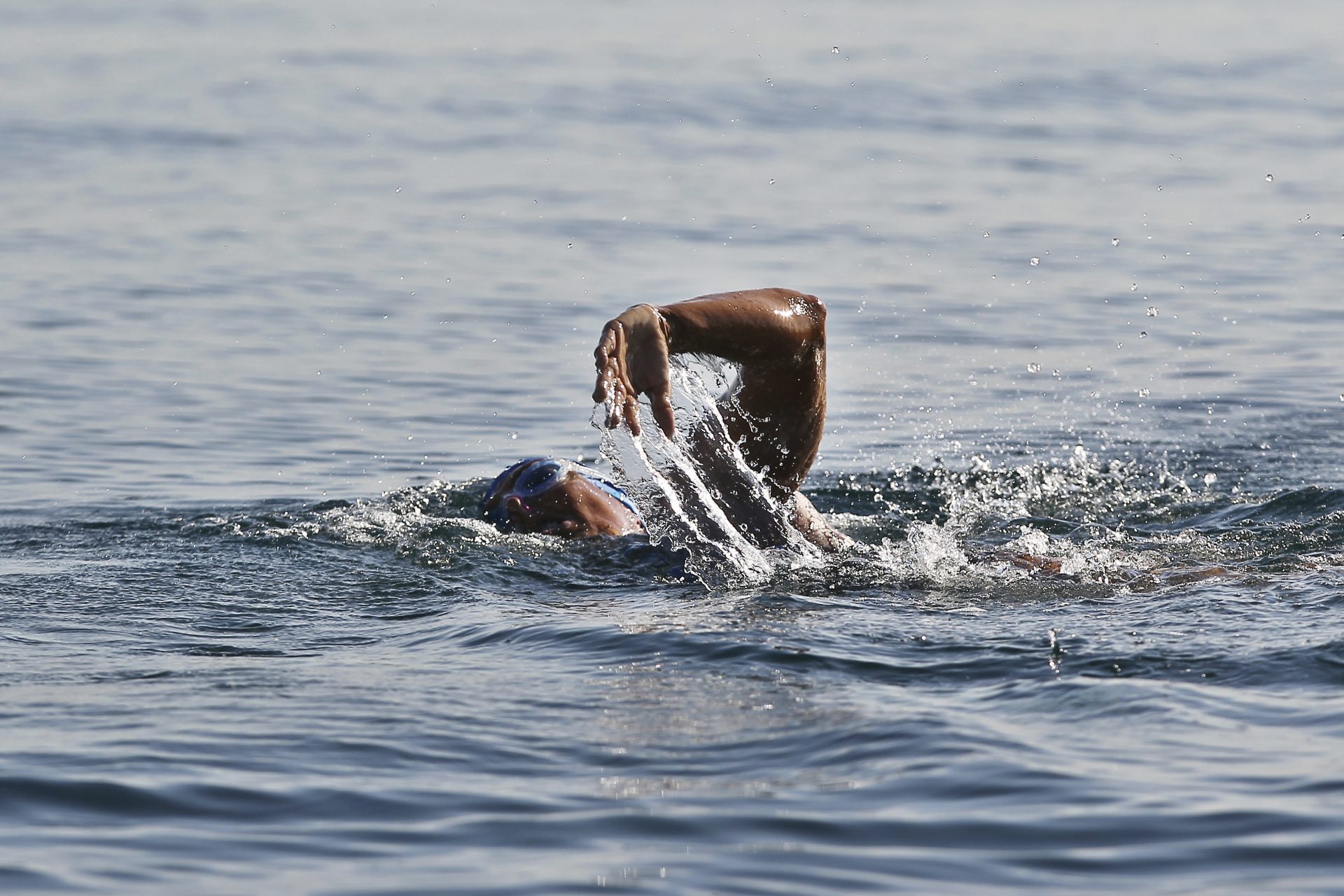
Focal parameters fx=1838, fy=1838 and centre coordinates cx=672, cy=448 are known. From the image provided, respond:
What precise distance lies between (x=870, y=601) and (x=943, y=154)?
1555 centimetres

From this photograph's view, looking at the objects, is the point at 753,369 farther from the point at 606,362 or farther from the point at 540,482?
the point at 540,482

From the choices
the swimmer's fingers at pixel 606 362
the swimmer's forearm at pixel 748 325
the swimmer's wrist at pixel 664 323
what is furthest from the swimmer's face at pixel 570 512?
the swimmer's fingers at pixel 606 362

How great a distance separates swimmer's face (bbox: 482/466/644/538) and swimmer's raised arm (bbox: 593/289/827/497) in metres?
1.20

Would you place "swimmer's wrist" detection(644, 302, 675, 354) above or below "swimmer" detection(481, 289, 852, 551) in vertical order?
above

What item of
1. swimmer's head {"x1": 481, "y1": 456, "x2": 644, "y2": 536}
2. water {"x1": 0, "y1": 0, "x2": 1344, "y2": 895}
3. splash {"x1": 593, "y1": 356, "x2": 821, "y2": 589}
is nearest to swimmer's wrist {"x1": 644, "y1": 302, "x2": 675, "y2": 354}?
splash {"x1": 593, "y1": 356, "x2": 821, "y2": 589}

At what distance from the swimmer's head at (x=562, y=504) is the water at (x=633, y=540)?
17 centimetres

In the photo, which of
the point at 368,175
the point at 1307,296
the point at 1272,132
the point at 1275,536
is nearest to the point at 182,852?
the point at 1275,536

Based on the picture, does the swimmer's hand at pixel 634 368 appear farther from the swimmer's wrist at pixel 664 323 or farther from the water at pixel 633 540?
the water at pixel 633 540

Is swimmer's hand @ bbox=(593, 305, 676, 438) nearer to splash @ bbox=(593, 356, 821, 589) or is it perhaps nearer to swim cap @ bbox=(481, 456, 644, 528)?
splash @ bbox=(593, 356, 821, 589)

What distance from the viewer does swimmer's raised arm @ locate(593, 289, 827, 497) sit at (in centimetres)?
541

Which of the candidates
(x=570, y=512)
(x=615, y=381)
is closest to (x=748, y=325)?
(x=615, y=381)

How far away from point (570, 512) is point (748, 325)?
6.17 feet

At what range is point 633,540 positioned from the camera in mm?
7410

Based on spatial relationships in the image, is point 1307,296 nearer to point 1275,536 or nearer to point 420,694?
point 1275,536
